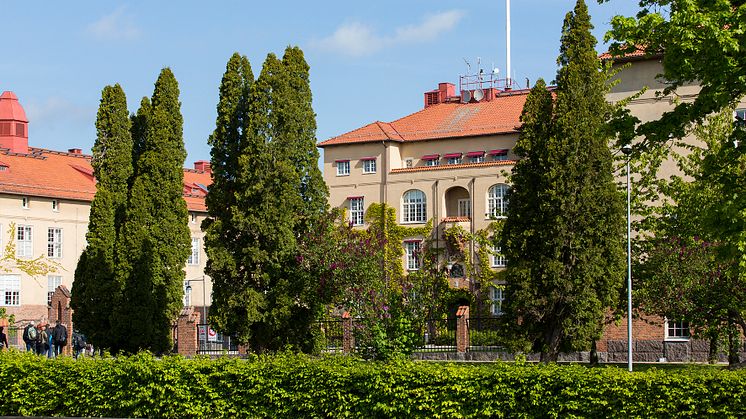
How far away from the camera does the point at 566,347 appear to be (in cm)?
2961

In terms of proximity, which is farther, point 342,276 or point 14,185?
point 14,185

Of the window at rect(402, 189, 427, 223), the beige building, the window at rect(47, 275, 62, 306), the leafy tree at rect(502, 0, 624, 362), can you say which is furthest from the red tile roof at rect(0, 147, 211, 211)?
the leafy tree at rect(502, 0, 624, 362)

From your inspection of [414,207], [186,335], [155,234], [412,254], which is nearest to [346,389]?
[155,234]

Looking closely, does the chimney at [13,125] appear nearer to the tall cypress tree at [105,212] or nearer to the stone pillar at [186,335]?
the stone pillar at [186,335]

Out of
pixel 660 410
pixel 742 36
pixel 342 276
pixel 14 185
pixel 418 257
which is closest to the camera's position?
pixel 660 410

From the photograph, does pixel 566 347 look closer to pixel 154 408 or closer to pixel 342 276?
pixel 342 276

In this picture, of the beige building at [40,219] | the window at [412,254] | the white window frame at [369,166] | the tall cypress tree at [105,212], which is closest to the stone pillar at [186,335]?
the tall cypress tree at [105,212]

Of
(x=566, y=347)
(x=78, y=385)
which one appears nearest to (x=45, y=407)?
(x=78, y=385)

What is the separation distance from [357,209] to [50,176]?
69.8 feet

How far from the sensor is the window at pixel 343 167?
7125cm

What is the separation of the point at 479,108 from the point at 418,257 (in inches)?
461

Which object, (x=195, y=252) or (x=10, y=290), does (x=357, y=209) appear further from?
(x=10, y=290)

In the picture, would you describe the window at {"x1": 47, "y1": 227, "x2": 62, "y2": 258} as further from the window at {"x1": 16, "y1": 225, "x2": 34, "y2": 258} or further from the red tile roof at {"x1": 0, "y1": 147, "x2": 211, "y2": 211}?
the red tile roof at {"x1": 0, "y1": 147, "x2": 211, "y2": 211}

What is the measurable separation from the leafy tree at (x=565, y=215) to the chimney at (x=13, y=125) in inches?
2393
